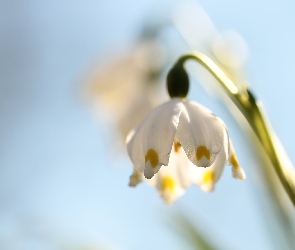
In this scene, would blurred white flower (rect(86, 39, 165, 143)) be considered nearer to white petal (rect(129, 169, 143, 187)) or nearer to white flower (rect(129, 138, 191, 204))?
white flower (rect(129, 138, 191, 204))

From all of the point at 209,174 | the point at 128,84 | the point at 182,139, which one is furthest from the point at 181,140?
the point at 128,84

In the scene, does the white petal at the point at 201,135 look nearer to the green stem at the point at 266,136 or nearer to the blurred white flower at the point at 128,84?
the green stem at the point at 266,136

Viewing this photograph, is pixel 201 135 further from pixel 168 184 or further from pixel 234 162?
pixel 168 184

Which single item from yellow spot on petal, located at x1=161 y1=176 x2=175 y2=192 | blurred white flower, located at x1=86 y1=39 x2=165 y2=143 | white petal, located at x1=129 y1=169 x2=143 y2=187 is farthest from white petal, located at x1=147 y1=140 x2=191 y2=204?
blurred white flower, located at x1=86 y1=39 x2=165 y2=143

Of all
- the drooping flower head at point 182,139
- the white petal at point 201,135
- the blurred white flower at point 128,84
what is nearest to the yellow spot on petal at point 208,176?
the drooping flower head at point 182,139

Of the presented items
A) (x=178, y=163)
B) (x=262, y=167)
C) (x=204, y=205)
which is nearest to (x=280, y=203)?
(x=262, y=167)

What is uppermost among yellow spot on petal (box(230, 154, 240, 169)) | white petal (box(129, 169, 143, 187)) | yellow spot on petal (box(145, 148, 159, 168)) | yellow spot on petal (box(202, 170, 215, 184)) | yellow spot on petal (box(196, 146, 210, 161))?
yellow spot on petal (box(145, 148, 159, 168))

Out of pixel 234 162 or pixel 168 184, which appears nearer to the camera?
pixel 234 162

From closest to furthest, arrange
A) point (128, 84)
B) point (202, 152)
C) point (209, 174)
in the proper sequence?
point (202, 152), point (209, 174), point (128, 84)
